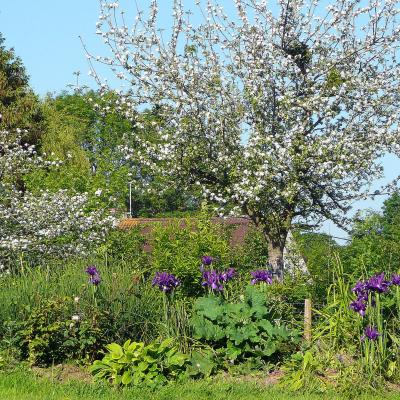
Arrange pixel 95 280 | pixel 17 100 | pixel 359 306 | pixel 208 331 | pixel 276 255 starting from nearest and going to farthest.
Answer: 1. pixel 359 306
2. pixel 208 331
3. pixel 95 280
4. pixel 276 255
5. pixel 17 100

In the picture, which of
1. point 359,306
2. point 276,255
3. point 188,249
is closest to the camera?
point 359,306

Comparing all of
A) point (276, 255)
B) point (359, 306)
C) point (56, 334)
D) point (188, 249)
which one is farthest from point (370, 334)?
point (276, 255)

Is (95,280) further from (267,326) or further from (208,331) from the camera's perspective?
(267,326)

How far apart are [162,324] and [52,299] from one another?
1.22 m

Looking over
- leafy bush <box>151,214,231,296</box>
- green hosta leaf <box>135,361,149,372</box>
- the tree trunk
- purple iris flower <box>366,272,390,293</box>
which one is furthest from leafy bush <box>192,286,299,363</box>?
the tree trunk

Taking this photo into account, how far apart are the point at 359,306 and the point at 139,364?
2.15 meters

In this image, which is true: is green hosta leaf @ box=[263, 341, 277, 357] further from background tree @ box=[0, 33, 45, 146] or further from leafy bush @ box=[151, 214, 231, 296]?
background tree @ box=[0, 33, 45, 146]

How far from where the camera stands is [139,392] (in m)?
7.21

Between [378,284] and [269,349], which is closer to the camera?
[378,284]

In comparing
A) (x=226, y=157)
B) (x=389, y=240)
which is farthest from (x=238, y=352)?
(x=226, y=157)

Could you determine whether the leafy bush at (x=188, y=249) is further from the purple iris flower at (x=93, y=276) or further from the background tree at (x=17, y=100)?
the background tree at (x=17, y=100)

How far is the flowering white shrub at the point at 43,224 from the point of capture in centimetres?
1216

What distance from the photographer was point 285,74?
12.1 metres

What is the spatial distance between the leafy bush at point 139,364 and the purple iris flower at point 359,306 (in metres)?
1.69
